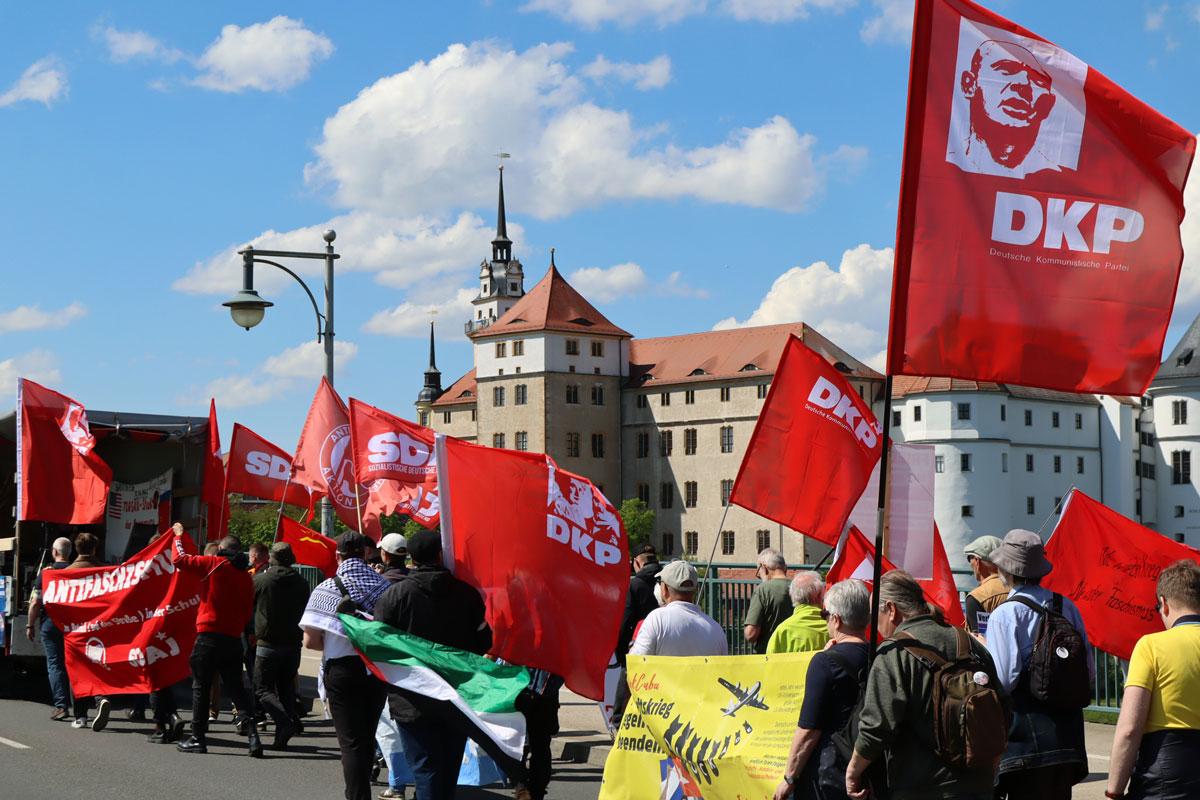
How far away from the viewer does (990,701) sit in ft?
18.2

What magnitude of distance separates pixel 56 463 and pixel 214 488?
7.75ft

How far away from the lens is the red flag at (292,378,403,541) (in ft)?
57.2

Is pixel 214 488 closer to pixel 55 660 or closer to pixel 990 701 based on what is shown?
pixel 55 660

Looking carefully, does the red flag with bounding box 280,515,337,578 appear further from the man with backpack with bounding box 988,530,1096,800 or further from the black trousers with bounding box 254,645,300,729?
the man with backpack with bounding box 988,530,1096,800

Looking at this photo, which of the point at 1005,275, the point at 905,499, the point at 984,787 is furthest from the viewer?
the point at 905,499

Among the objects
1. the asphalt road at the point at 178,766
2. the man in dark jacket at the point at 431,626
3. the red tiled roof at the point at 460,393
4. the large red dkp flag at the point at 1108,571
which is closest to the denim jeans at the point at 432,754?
the man in dark jacket at the point at 431,626

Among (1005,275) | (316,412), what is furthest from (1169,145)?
(316,412)

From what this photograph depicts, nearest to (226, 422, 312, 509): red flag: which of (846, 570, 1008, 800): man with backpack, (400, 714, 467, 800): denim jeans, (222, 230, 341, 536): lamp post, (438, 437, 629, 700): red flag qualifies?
(222, 230, 341, 536): lamp post

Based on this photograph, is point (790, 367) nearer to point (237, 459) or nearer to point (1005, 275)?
point (1005, 275)

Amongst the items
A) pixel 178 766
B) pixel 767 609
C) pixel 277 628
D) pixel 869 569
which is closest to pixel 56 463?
pixel 277 628

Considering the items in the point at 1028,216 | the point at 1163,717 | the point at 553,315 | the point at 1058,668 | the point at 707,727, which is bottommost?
the point at 707,727

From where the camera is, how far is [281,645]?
12.6 m

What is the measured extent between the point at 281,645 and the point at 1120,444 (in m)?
110

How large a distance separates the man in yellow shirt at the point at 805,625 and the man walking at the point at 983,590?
86 centimetres
